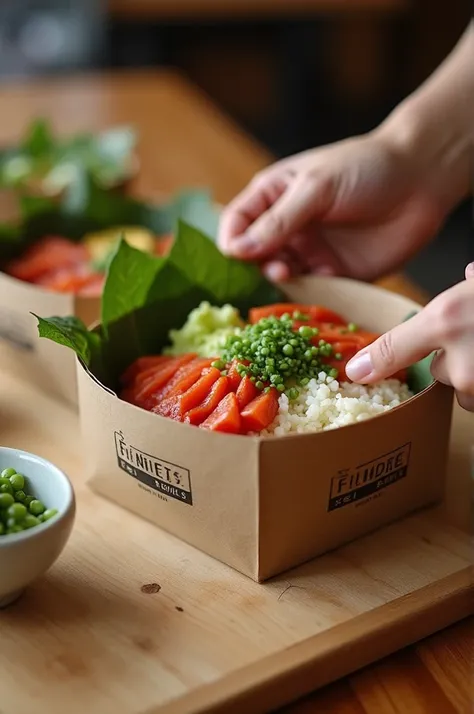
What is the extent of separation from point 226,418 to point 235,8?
12.9ft

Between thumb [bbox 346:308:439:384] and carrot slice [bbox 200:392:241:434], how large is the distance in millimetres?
150

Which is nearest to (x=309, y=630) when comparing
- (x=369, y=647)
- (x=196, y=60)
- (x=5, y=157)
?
(x=369, y=647)

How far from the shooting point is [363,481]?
112 cm

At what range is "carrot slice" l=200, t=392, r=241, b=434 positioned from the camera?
1136mm

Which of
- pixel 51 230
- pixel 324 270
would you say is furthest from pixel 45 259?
pixel 324 270

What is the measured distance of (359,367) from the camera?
3.85 feet

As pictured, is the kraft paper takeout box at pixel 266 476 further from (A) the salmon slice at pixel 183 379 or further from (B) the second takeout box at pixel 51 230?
(B) the second takeout box at pixel 51 230

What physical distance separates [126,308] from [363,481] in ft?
1.54

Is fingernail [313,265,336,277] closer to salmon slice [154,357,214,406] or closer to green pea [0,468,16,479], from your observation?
salmon slice [154,357,214,406]

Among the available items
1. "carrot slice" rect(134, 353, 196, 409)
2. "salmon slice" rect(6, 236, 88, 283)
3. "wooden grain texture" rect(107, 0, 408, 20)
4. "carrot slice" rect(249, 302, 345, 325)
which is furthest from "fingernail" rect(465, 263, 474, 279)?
"wooden grain texture" rect(107, 0, 408, 20)

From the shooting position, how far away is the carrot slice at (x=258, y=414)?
115 centimetres

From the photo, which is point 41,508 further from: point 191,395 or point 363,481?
point 363,481

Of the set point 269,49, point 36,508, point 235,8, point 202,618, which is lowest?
point 269,49

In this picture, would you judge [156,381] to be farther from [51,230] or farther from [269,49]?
[269,49]
